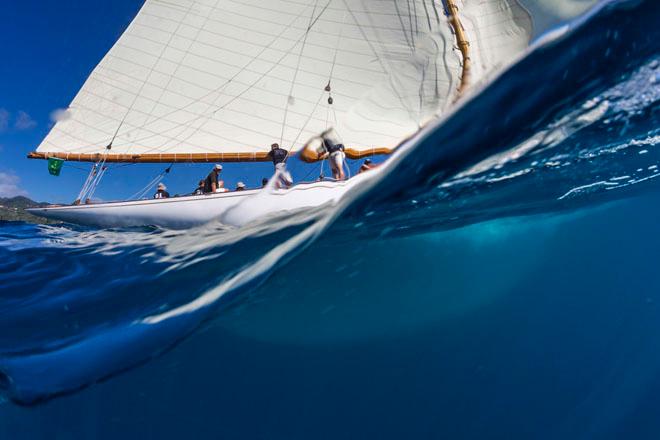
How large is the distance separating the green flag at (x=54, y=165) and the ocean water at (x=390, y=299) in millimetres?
2792

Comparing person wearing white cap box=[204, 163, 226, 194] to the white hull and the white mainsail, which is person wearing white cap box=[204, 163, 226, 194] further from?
the white mainsail

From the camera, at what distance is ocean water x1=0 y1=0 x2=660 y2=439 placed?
3496mm

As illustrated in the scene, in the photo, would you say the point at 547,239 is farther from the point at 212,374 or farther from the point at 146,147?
the point at 146,147

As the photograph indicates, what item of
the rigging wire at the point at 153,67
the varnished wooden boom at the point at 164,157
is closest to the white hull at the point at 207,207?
the varnished wooden boom at the point at 164,157

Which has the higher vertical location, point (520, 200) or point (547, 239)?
point (520, 200)

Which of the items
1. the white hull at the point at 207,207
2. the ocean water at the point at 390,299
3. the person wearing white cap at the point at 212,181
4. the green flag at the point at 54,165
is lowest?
the ocean water at the point at 390,299

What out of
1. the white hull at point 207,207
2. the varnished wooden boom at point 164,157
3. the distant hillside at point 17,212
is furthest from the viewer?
the varnished wooden boom at point 164,157

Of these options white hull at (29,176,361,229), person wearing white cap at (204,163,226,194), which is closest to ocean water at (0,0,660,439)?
white hull at (29,176,361,229)

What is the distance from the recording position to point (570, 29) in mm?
2066

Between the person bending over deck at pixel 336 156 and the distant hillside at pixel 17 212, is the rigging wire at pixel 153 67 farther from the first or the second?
the person bending over deck at pixel 336 156

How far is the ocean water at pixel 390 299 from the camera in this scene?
350cm

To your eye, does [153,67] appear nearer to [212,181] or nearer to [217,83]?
[217,83]

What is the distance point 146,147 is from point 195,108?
183cm

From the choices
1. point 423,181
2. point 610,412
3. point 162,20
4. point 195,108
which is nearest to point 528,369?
point 610,412
